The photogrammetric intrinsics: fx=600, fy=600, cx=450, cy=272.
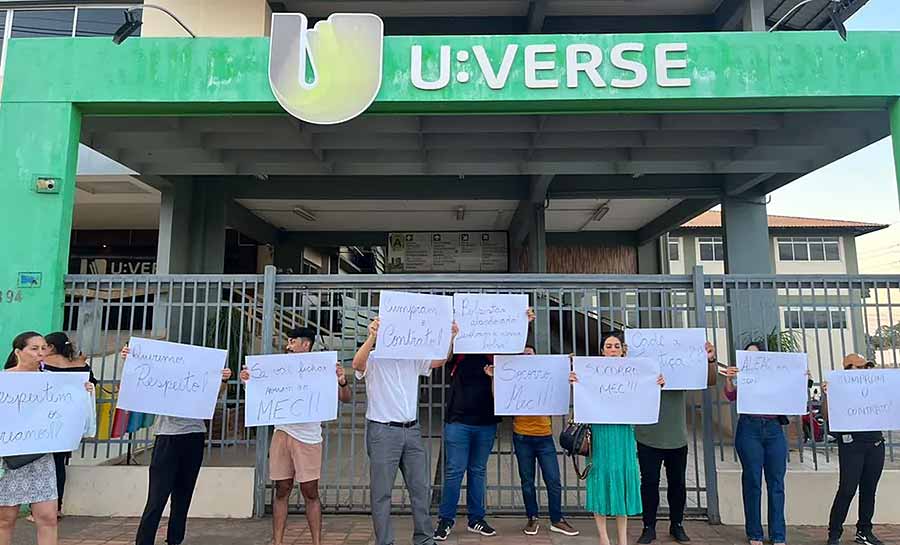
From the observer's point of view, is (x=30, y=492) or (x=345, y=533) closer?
(x=30, y=492)

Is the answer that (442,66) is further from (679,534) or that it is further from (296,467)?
(679,534)

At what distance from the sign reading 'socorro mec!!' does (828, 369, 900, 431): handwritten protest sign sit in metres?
3.28

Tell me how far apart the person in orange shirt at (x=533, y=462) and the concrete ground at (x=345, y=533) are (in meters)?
0.11

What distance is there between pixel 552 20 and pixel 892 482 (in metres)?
7.94

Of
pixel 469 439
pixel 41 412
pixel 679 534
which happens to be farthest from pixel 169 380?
pixel 679 534

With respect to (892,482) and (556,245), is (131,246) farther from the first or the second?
(892,482)

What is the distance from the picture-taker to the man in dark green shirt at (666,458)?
4.98 m

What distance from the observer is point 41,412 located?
3.87 m

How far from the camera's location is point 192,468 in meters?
4.59

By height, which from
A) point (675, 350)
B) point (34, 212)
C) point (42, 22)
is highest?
point (42, 22)

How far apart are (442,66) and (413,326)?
325cm

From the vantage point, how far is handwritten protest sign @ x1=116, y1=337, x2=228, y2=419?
4.53 meters

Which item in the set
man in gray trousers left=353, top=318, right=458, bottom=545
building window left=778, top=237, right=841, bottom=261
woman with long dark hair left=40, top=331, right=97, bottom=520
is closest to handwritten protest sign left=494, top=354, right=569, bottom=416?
man in gray trousers left=353, top=318, right=458, bottom=545

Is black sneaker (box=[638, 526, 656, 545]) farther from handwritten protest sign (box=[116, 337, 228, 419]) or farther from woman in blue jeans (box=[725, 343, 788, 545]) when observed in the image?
handwritten protest sign (box=[116, 337, 228, 419])
